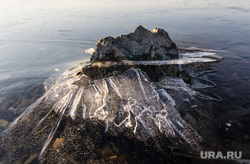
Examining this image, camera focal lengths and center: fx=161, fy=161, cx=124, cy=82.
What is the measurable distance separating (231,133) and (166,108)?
0.86m

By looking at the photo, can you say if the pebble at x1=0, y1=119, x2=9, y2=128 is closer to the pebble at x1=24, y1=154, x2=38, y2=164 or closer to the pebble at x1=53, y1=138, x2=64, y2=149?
the pebble at x1=24, y1=154, x2=38, y2=164

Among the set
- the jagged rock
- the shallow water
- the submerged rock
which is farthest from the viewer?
the jagged rock

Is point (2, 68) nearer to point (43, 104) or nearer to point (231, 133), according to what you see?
point (43, 104)

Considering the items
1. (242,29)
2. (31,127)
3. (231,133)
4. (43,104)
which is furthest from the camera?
(242,29)

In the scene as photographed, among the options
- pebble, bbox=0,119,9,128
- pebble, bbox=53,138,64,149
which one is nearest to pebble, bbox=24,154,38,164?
pebble, bbox=53,138,64,149

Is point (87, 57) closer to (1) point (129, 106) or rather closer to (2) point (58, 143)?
(1) point (129, 106)

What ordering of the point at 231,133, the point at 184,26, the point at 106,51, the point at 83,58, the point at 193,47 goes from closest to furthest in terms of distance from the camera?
1. the point at 231,133
2. the point at 106,51
3. the point at 83,58
4. the point at 193,47
5. the point at 184,26

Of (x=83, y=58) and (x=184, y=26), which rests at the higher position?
(x=184, y=26)

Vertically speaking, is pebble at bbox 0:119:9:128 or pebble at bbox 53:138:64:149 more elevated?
pebble at bbox 0:119:9:128

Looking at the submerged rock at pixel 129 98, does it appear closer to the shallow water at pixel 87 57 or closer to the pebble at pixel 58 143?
the pebble at pixel 58 143

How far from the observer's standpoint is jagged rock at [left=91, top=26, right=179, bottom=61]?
325cm

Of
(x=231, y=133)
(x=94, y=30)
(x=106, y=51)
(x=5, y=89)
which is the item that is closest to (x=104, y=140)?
(x=231, y=133)

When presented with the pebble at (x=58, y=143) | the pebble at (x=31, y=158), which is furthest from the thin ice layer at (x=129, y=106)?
the pebble at (x=31, y=158)

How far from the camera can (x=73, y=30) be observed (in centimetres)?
780
